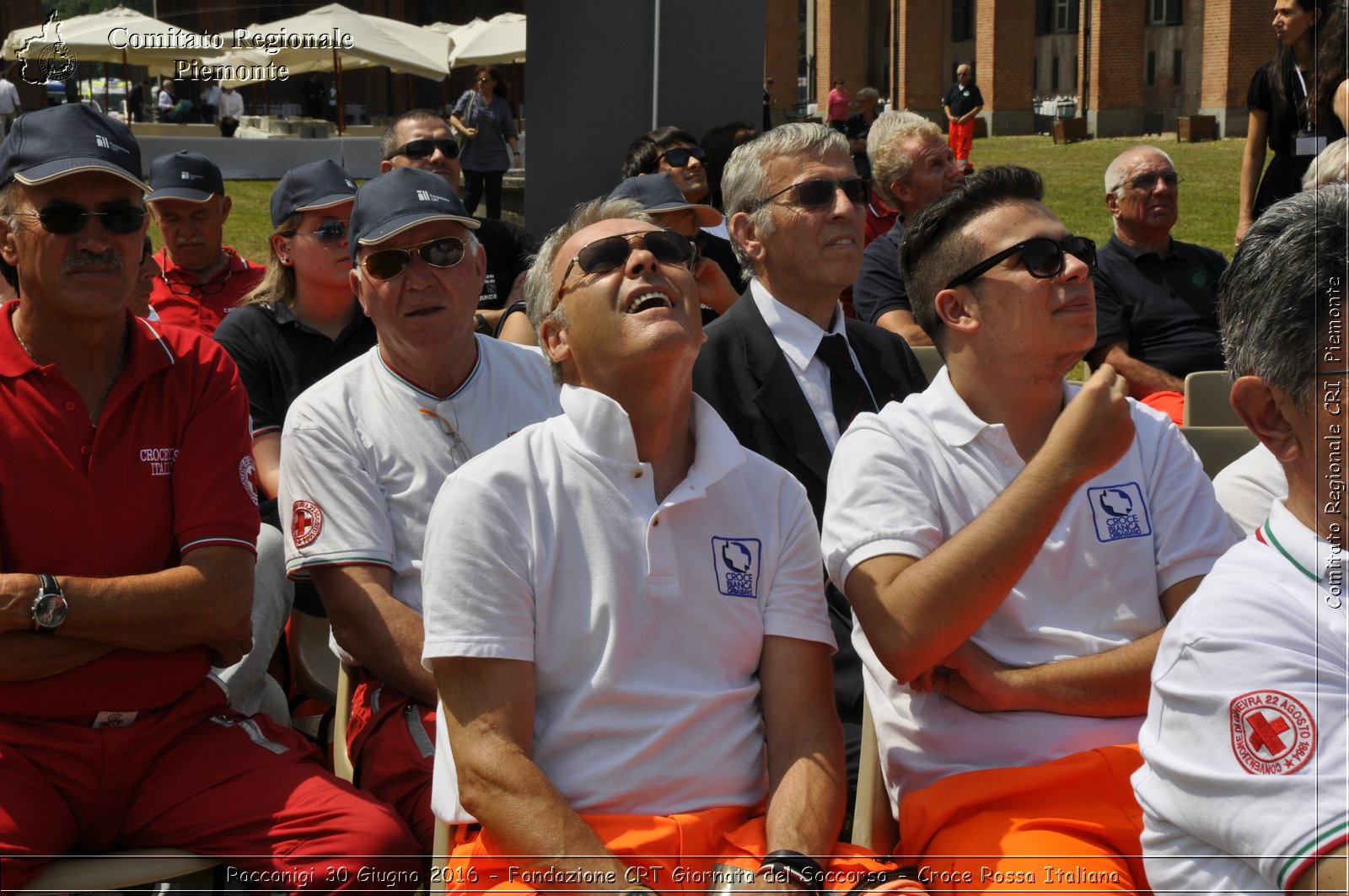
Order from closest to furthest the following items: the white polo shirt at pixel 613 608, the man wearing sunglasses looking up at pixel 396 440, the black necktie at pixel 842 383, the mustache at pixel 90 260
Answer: the white polo shirt at pixel 613 608 → the mustache at pixel 90 260 → the man wearing sunglasses looking up at pixel 396 440 → the black necktie at pixel 842 383

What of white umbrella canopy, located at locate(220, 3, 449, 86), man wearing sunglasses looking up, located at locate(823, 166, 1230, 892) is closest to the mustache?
man wearing sunglasses looking up, located at locate(823, 166, 1230, 892)

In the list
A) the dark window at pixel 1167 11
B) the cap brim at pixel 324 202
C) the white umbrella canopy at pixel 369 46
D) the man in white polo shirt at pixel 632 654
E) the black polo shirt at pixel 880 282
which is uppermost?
the dark window at pixel 1167 11

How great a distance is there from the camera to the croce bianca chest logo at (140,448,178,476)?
2.84 metres

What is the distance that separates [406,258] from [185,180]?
2483 mm

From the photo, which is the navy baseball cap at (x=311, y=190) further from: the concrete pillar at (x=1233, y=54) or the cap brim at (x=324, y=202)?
the concrete pillar at (x=1233, y=54)

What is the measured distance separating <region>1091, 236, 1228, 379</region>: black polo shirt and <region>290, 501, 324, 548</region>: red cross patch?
A: 3921mm

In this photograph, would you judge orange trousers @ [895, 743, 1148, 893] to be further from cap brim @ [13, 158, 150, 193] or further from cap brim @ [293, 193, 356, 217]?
cap brim @ [293, 193, 356, 217]

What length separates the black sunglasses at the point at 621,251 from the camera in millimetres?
2613

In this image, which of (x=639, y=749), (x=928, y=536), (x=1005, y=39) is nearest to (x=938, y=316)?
(x=928, y=536)

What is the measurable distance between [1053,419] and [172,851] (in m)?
2.14

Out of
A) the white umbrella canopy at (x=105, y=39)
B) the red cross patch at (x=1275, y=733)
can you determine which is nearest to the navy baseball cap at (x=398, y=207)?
the red cross patch at (x=1275, y=733)

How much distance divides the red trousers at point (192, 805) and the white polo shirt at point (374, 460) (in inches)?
21.0

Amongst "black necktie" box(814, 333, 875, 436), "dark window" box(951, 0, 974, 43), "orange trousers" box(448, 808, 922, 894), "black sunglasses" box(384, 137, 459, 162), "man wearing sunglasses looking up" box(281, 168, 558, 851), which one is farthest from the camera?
"dark window" box(951, 0, 974, 43)

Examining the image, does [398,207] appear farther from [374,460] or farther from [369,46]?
[369,46]
